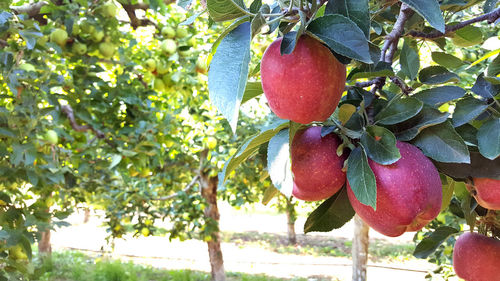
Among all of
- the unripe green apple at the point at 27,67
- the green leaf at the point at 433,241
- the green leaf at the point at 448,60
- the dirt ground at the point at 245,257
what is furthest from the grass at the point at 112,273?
the green leaf at the point at 448,60

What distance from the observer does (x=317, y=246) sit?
9977mm

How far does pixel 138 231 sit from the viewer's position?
4.02 meters

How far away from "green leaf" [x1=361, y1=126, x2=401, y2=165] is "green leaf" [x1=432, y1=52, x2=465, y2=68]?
1.17 feet

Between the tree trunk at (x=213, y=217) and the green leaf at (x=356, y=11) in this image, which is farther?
the tree trunk at (x=213, y=217)

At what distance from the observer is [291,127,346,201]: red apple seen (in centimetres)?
57

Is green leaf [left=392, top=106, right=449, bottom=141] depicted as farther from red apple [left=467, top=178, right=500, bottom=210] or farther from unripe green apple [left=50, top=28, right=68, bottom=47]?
unripe green apple [left=50, top=28, right=68, bottom=47]

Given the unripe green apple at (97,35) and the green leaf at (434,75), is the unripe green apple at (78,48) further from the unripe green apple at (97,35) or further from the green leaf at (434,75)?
the green leaf at (434,75)

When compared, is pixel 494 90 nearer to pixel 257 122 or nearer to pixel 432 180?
pixel 432 180

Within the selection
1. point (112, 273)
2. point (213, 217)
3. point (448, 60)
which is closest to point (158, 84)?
point (448, 60)

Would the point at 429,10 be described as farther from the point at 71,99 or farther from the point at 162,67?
the point at 162,67

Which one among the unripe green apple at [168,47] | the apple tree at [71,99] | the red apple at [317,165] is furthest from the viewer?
the unripe green apple at [168,47]

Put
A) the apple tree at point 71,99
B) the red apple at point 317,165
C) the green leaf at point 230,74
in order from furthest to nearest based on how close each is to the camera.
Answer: the apple tree at point 71,99
the red apple at point 317,165
the green leaf at point 230,74

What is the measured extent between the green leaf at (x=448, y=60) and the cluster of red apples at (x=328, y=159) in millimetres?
279

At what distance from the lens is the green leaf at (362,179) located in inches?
19.1
